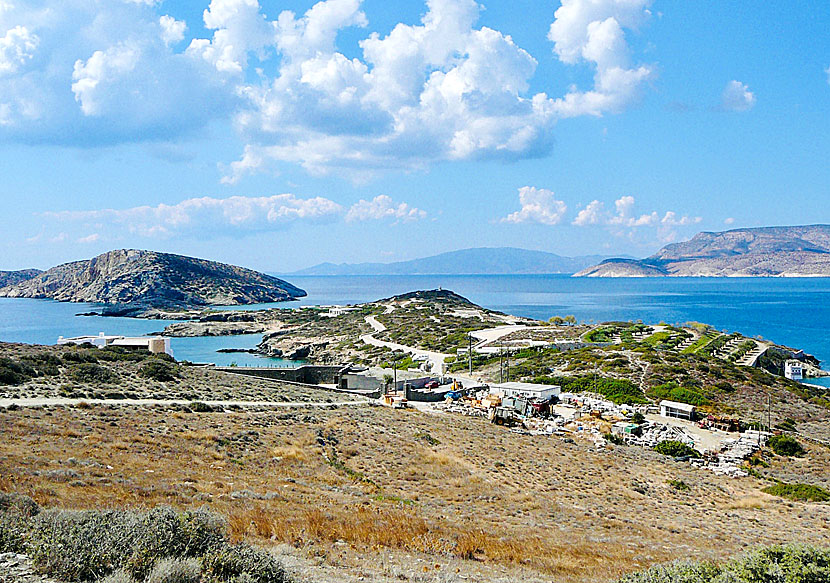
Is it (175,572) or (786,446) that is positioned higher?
(175,572)

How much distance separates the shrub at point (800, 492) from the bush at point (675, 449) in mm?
4061

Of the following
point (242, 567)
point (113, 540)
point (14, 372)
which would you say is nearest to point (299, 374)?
point (14, 372)

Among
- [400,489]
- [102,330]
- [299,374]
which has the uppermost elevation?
[400,489]

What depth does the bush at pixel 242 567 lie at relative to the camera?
5301mm

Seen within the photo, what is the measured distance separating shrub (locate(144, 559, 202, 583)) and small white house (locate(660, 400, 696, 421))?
29.9m

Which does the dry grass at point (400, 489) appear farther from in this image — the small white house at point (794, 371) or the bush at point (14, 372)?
the small white house at point (794, 371)

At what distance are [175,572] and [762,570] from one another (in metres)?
6.29

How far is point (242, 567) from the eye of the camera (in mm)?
5418

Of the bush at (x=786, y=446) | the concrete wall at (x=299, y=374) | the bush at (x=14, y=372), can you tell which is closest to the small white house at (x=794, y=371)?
the bush at (x=786, y=446)

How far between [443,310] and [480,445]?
72.9 m

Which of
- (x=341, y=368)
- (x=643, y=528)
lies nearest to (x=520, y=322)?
(x=341, y=368)

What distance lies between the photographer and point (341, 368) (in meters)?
47.9

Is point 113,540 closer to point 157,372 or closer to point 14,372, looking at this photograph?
point 14,372

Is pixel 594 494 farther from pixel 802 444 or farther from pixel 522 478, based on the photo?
pixel 802 444
